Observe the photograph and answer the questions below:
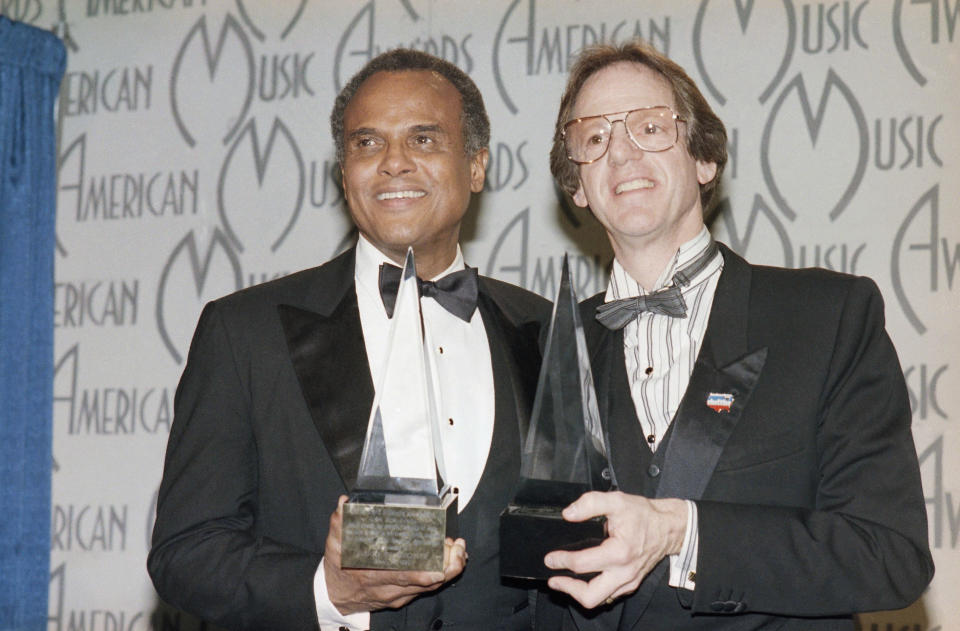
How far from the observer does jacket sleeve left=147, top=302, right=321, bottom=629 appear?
1.98 meters

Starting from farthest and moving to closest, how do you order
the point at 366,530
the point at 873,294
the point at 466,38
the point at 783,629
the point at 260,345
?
the point at 466,38
the point at 260,345
the point at 873,294
the point at 783,629
the point at 366,530

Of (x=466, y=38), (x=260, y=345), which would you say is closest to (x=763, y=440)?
(x=260, y=345)

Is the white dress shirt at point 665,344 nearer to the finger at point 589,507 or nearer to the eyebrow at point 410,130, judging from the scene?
the finger at point 589,507

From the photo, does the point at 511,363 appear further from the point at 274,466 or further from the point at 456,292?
the point at 274,466

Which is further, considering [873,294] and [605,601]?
[873,294]

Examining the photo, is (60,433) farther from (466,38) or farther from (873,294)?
(873,294)

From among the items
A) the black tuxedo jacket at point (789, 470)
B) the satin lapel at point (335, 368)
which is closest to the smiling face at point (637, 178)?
the black tuxedo jacket at point (789, 470)

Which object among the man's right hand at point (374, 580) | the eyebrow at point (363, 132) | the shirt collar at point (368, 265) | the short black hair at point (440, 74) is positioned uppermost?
the short black hair at point (440, 74)

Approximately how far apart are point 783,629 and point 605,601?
0.37 m

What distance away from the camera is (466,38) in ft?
12.5

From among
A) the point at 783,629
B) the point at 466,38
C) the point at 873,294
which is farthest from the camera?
the point at 466,38

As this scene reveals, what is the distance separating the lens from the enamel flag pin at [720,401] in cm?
194

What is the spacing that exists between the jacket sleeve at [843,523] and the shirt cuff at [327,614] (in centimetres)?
60

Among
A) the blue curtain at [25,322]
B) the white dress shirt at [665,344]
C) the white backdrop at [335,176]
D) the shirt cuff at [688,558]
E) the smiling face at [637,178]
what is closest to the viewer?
the shirt cuff at [688,558]
